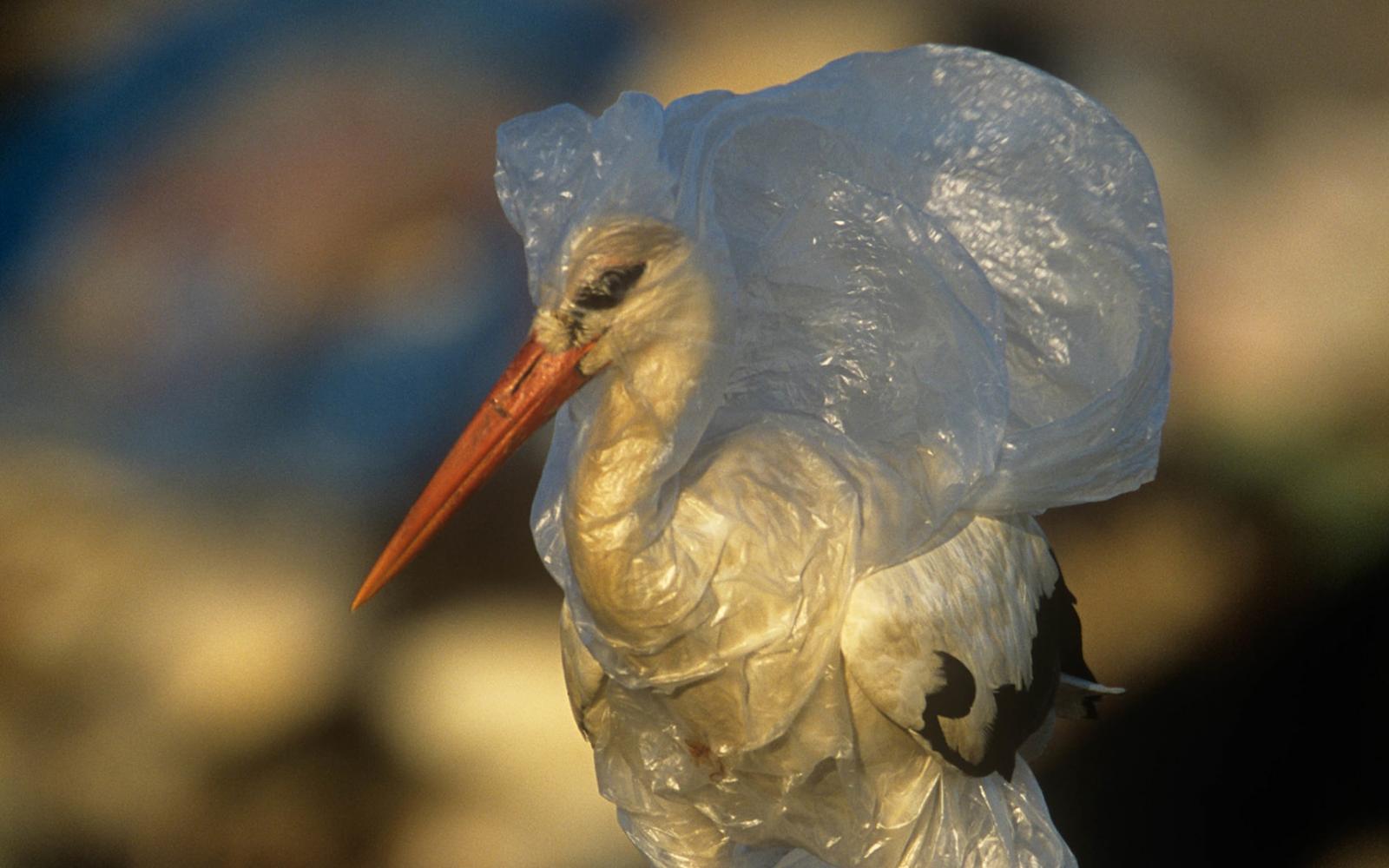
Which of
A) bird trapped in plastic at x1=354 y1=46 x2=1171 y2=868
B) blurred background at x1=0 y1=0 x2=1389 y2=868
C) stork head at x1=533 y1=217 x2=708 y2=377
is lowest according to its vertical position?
blurred background at x1=0 y1=0 x2=1389 y2=868

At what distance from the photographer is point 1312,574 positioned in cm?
227

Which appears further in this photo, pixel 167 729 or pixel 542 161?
pixel 167 729

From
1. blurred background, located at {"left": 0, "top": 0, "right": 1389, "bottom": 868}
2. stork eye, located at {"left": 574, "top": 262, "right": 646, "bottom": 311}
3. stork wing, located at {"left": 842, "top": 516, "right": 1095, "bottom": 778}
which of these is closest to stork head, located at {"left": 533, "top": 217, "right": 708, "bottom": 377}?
stork eye, located at {"left": 574, "top": 262, "right": 646, "bottom": 311}

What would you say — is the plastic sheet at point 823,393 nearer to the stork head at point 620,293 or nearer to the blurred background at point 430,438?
the stork head at point 620,293

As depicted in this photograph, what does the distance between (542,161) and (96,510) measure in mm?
1263

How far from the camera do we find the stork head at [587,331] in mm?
1042

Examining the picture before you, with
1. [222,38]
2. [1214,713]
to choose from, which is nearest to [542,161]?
[222,38]

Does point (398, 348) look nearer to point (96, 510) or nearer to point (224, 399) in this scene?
point (224, 399)

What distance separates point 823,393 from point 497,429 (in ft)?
0.91

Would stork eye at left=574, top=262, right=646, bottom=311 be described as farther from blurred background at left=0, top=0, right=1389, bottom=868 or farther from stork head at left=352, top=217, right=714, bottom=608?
blurred background at left=0, top=0, right=1389, bottom=868

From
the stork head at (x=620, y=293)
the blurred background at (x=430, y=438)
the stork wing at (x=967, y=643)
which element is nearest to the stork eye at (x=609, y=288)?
the stork head at (x=620, y=293)

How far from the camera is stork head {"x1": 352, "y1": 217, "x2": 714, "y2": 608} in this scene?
104 centimetres

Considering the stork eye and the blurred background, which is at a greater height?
the stork eye

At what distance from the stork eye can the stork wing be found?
278mm
